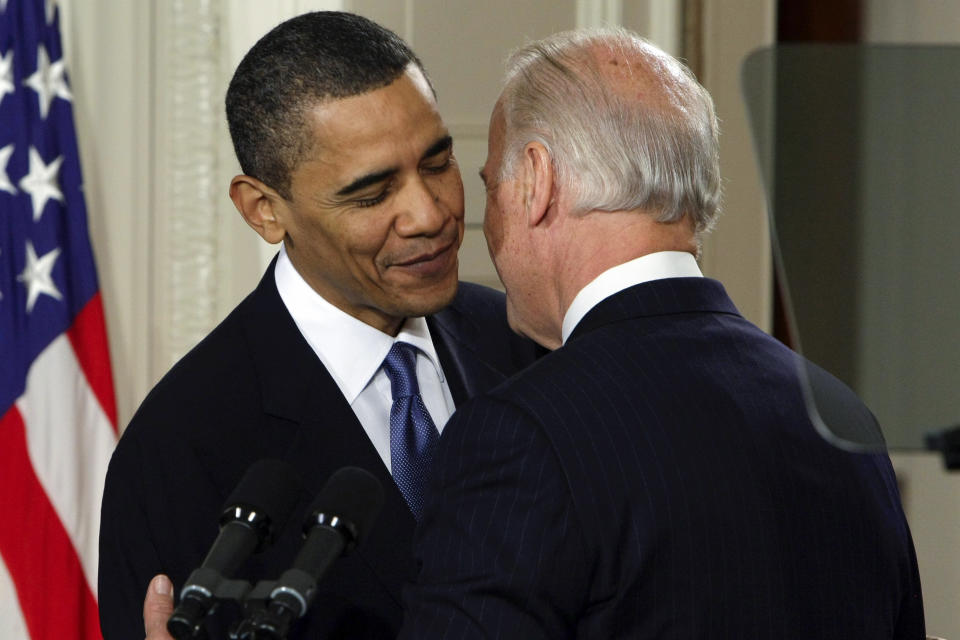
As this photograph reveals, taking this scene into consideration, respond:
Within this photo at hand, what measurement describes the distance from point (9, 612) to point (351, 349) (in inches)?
58.7

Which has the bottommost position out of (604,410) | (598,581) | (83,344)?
(83,344)

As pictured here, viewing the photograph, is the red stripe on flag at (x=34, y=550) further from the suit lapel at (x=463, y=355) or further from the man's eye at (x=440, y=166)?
the man's eye at (x=440, y=166)

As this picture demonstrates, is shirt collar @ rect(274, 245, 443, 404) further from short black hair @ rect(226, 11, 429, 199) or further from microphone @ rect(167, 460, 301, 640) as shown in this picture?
microphone @ rect(167, 460, 301, 640)

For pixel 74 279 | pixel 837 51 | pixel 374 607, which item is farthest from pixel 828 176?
pixel 74 279

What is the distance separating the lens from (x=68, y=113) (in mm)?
2656

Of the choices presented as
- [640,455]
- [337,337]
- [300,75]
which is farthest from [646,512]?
[300,75]

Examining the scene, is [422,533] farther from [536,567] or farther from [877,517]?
[877,517]

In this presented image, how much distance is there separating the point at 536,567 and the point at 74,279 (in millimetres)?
1964

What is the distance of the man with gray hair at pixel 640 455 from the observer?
0.99 meters

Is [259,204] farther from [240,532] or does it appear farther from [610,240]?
[240,532]

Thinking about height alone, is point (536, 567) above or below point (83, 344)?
above

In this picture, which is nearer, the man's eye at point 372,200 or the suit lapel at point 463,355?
the man's eye at point 372,200

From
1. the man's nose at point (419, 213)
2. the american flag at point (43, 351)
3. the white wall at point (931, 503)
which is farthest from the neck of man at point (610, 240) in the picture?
the white wall at point (931, 503)

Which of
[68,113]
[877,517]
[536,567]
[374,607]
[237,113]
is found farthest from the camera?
[68,113]
